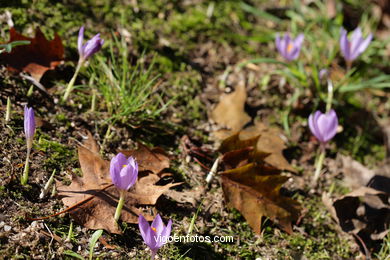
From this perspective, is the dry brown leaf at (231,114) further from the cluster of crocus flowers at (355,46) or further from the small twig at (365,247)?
the small twig at (365,247)

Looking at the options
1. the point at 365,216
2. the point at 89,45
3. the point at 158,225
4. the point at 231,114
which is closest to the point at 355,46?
the point at 231,114

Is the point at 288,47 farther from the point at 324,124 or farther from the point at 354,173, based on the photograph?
the point at 354,173

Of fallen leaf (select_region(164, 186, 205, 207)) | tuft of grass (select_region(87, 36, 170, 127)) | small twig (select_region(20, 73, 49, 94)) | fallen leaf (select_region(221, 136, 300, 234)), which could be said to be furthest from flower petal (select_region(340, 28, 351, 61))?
small twig (select_region(20, 73, 49, 94))

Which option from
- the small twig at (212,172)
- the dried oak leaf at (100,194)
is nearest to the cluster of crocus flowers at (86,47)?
the dried oak leaf at (100,194)

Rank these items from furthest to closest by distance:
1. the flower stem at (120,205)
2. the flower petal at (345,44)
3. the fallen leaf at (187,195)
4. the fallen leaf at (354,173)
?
the flower petal at (345,44)
the fallen leaf at (354,173)
the fallen leaf at (187,195)
the flower stem at (120,205)

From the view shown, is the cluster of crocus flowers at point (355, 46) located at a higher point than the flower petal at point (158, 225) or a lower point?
higher

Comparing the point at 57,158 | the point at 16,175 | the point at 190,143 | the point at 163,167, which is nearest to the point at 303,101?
the point at 190,143

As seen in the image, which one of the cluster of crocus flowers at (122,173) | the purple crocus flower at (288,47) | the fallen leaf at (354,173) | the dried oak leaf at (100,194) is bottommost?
the fallen leaf at (354,173)

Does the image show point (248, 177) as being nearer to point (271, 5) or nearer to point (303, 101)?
point (303, 101)

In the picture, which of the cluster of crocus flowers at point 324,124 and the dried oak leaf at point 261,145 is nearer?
the dried oak leaf at point 261,145
